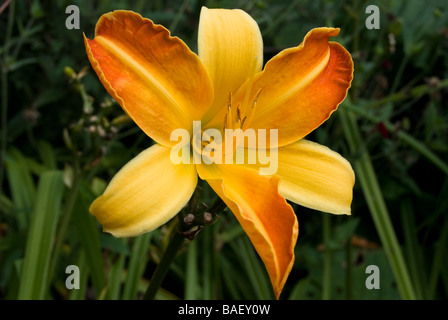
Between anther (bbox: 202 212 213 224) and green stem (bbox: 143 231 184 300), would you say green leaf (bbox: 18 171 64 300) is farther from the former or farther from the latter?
anther (bbox: 202 212 213 224)

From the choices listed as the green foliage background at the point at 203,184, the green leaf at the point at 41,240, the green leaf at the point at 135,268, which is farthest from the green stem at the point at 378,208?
the green leaf at the point at 41,240

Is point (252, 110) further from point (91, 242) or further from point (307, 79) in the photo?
point (91, 242)

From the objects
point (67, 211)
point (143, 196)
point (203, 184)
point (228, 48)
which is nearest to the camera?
point (143, 196)

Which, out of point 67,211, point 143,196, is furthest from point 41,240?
point 143,196

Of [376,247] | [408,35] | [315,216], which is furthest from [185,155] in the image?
[408,35]

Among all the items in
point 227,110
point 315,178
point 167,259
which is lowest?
point 167,259

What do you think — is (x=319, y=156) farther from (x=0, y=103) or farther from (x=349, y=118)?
(x=0, y=103)
